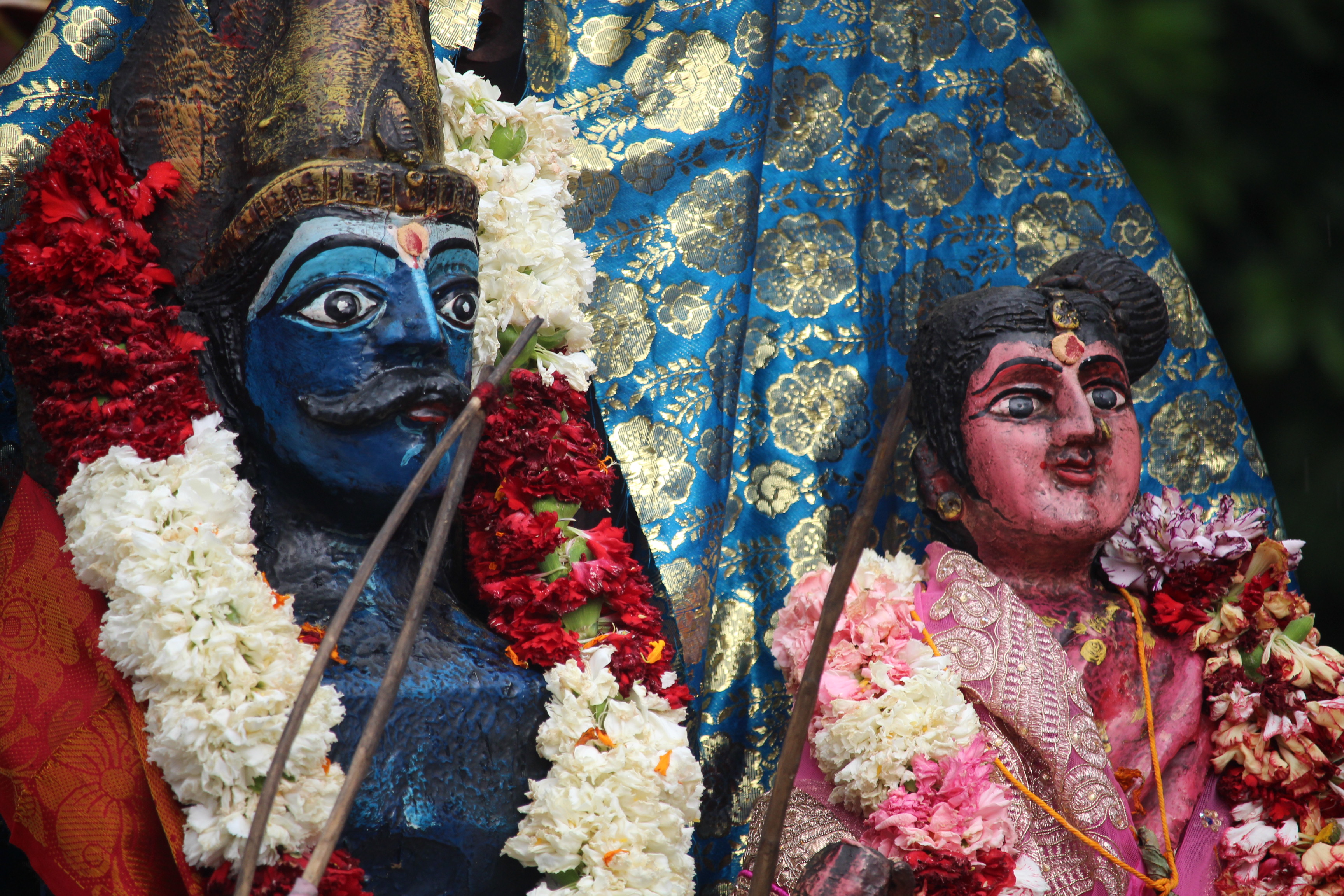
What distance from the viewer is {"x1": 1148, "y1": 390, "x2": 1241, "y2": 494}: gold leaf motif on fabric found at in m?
4.35

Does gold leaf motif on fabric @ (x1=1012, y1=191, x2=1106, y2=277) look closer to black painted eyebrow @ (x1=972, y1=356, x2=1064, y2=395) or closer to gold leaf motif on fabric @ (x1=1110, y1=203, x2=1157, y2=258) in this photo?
gold leaf motif on fabric @ (x1=1110, y1=203, x2=1157, y2=258)

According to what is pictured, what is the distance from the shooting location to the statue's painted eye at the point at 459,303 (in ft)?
9.94

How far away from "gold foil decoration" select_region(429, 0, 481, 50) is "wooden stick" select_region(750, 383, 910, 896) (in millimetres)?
2233

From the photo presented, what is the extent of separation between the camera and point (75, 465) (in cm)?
278

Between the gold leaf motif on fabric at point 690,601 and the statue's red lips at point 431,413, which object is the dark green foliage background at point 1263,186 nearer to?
the gold leaf motif on fabric at point 690,601

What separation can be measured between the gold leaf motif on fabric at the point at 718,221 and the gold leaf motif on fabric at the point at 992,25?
3.29ft

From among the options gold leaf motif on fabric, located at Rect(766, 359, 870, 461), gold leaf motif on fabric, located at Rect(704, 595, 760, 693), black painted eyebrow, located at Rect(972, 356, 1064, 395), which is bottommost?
gold leaf motif on fabric, located at Rect(704, 595, 760, 693)

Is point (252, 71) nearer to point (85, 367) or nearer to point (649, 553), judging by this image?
point (85, 367)

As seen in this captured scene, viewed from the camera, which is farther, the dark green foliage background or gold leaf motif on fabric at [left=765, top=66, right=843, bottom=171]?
the dark green foliage background

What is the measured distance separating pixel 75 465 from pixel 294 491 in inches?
17.5

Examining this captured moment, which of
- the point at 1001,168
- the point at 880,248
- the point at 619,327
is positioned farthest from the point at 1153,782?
the point at 1001,168

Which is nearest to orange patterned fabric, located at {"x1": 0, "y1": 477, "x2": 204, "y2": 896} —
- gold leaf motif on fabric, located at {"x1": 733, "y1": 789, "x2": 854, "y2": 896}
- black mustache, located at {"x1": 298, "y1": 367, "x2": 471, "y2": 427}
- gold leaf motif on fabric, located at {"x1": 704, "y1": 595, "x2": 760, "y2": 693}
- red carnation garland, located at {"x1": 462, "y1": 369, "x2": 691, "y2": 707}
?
black mustache, located at {"x1": 298, "y1": 367, "x2": 471, "y2": 427}

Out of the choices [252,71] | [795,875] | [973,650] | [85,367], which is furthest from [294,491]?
[973,650]

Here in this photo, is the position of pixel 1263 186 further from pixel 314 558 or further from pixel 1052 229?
pixel 314 558
